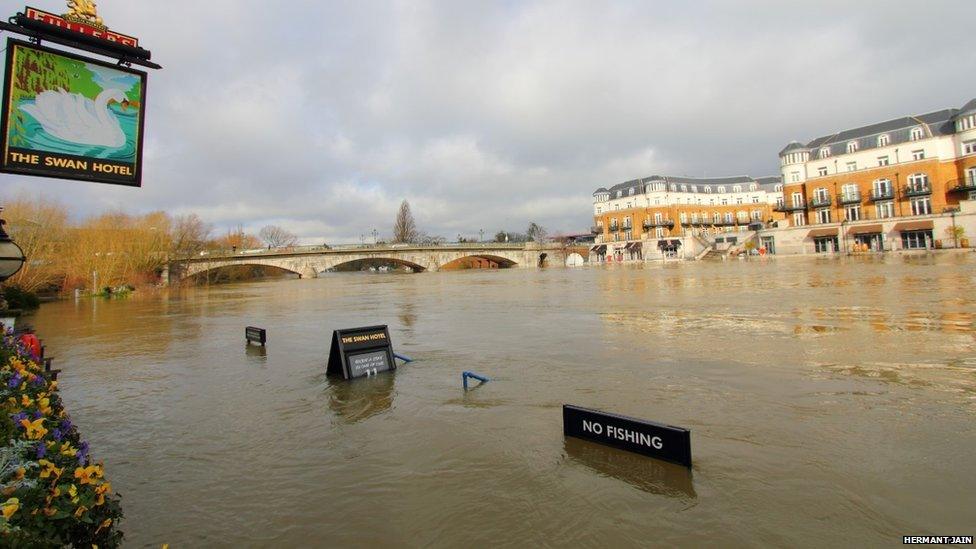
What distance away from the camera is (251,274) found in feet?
299

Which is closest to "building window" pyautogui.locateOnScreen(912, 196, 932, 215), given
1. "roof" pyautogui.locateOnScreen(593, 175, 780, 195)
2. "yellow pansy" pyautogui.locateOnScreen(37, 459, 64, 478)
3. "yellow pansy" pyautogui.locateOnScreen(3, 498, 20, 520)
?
Result: "roof" pyautogui.locateOnScreen(593, 175, 780, 195)

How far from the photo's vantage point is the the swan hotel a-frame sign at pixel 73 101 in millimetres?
6883

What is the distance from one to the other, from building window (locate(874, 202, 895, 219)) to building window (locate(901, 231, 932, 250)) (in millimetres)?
3152

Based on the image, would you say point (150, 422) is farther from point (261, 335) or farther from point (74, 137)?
point (261, 335)

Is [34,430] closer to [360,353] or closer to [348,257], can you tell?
[360,353]

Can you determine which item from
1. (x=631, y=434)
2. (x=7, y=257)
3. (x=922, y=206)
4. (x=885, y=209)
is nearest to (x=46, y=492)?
(x=631, y=434)

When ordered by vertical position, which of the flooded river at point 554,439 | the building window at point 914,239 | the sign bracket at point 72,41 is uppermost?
the building window at point 914,239

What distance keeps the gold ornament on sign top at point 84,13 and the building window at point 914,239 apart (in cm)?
7217

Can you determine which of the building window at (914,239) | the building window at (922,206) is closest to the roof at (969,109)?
the building window at (922,206)

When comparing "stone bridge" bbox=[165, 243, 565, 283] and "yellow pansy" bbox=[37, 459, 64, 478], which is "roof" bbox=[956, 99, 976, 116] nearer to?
"stone bridge" bbox=[165, 243, 565, 283]

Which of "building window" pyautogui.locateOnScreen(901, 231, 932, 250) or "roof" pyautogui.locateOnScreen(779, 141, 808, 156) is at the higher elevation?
"roof" pyautogui.locateOnScreen(779, 141, 808, 156)

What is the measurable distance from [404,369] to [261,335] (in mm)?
5395

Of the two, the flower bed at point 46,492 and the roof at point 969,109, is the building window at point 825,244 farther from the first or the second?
the flower bed at point 46,492

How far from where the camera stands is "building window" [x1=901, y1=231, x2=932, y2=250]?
54469 mm
